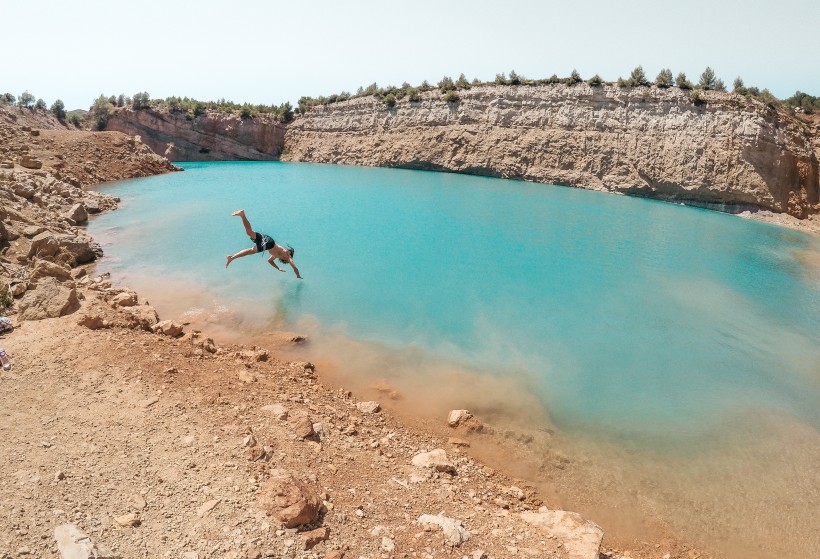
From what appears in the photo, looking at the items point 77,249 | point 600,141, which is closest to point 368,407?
point 77,249

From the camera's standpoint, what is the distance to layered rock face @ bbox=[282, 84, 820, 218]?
32.6 m

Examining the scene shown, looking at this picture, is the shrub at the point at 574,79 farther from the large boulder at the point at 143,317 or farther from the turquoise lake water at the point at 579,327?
the large boulder at the point at 143,317

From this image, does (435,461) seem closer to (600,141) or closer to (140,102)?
(600,141)

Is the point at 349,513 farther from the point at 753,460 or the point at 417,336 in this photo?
A: the point at 753,460

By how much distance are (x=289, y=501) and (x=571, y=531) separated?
2.91m

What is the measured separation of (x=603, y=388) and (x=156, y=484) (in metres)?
7.54

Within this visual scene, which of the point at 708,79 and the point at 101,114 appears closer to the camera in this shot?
the point at 708,79

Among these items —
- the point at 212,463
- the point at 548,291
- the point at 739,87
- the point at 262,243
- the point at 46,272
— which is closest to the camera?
the point at 212,463

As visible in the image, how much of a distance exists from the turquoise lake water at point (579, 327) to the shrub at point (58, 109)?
3926cm

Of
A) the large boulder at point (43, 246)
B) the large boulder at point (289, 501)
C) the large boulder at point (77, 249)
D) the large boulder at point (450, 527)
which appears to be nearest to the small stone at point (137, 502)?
the large boulder at point (289, 501)

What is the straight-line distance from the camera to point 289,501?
425 centimetres

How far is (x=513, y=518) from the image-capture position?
4941mm

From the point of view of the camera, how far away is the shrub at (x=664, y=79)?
37.4 metres

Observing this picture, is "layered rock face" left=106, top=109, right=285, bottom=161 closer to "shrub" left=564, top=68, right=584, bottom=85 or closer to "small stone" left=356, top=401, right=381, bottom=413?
"shrub" left=564, top=68, right=584, bottom=85
